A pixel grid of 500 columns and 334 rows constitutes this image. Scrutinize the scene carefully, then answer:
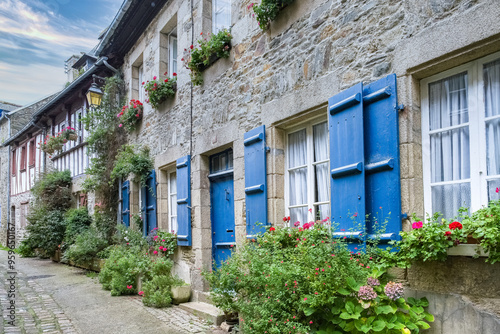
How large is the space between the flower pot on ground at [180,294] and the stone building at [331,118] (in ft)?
0.45

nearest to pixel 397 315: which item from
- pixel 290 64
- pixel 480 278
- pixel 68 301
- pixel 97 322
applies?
pixel 480 278

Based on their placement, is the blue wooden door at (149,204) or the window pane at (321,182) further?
the blue wooden door at (149,204)

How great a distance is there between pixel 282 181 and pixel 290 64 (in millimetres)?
1310

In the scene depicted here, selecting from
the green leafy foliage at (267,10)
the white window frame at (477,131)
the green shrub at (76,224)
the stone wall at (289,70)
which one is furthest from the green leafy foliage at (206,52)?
the green shrub at (76,224)

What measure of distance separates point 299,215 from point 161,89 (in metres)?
3.95

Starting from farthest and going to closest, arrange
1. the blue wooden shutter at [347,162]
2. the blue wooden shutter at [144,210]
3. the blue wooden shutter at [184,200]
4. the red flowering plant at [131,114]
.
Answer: the red flowering plant at [131,114]
the blue wooden shutter at [144,210]
the blue wooden shutter at [184,200]
the blue wooden shutter at [347,162]

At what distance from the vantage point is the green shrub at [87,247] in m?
8.60

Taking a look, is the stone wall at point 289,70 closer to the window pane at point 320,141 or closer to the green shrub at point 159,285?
the window pane at point 320,141

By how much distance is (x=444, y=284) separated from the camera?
261cm

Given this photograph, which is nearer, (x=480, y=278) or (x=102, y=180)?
(x=480, y=278)

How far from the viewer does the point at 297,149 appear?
4.25 metres

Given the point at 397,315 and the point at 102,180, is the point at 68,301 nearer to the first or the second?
the point at 102,180

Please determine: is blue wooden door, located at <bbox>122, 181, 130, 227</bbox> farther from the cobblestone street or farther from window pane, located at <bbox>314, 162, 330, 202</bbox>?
window pane, located at <bbox>314, 162, 330, 202</bbox>

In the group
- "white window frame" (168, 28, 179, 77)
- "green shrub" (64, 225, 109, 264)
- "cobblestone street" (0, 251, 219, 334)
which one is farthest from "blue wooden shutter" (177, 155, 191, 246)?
"green shrub" (64, 225, 109, 264)
